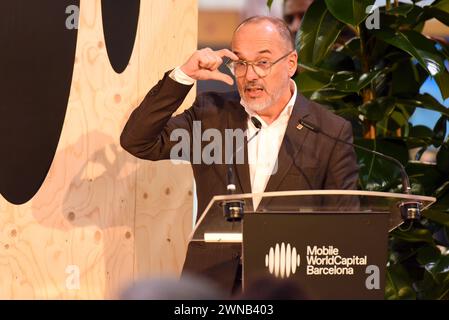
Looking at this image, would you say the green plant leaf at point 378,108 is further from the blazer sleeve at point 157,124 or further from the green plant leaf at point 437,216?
the blazer sleeve at point 157,124

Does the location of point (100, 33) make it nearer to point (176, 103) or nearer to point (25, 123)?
point (25, 123)

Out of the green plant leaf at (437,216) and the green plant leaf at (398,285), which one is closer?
the green plant leaf at (437,216)

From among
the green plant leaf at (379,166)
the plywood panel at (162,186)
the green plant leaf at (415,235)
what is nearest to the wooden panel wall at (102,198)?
the plywood panel at (162,186)

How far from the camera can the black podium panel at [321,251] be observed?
8.03ft

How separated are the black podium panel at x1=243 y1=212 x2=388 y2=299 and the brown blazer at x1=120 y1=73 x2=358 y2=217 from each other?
61 centimetres

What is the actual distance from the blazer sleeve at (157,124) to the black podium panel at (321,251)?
772mm

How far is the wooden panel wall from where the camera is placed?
362 cm

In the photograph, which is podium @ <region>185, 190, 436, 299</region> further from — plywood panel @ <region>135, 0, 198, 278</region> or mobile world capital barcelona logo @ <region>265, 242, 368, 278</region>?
plywood panel @ <region>135, 0, 198, 278</region>

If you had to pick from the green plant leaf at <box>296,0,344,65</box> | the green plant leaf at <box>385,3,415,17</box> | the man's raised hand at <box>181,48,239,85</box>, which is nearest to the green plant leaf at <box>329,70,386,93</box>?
the green plant leaf at <box>296,0,344,65</box>

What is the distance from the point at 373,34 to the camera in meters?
4.15

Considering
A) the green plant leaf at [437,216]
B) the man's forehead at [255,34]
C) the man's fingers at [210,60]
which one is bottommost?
the green plant leaf at [437,216]

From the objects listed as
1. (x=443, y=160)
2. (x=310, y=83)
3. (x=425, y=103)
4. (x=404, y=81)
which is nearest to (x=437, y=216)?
(x=443, y=160)

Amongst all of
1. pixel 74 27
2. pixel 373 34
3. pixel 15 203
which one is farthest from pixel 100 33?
pixel 373 34

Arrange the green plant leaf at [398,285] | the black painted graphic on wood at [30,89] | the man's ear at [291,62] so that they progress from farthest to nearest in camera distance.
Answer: the green plant leaf at [398,285] → the black painted graphic on wood at [30,89] → the man's ear at [291,62]
